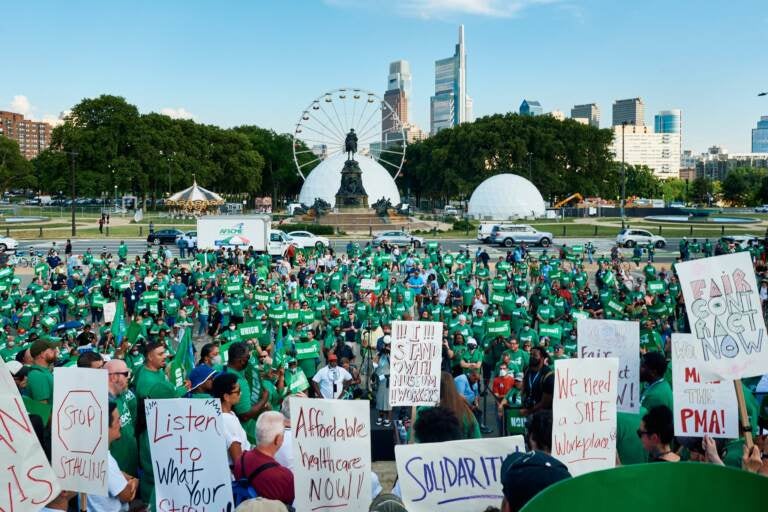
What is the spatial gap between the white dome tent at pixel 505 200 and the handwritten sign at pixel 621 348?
236ft

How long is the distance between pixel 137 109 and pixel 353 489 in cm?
8956

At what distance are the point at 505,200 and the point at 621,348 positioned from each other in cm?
7371

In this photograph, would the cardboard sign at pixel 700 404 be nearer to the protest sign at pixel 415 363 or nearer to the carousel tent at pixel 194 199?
the protest sign at pixel 415 363

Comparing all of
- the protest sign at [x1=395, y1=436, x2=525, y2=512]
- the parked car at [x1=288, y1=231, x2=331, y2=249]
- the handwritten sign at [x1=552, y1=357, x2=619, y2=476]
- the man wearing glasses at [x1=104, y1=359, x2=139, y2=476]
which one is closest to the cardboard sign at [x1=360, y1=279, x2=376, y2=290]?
the man wearing glasses at [x1=104, y1=359, x2=139, y2=476]

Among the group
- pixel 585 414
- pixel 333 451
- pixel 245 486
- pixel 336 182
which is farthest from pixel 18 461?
pixel 336 182

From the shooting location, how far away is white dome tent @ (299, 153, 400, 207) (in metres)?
86.5

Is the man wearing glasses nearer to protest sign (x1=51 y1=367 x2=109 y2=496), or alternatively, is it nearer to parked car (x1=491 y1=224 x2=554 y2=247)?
protest sign (x1=51 y1=367 x2=109 y2=496)

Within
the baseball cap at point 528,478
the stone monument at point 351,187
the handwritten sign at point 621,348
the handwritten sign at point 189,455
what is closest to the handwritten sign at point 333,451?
the handwritten sign at point 189,455

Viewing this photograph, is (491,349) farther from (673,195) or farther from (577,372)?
(673,195)

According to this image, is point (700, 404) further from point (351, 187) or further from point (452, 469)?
point (351, 187)

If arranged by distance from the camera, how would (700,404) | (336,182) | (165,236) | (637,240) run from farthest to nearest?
(336,182) → (165,236) → (637,240) → (700,404)

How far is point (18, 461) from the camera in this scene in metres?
3.64

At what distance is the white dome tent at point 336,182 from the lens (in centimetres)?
8650

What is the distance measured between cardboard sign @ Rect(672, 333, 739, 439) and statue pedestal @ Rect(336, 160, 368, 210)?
200 feet
